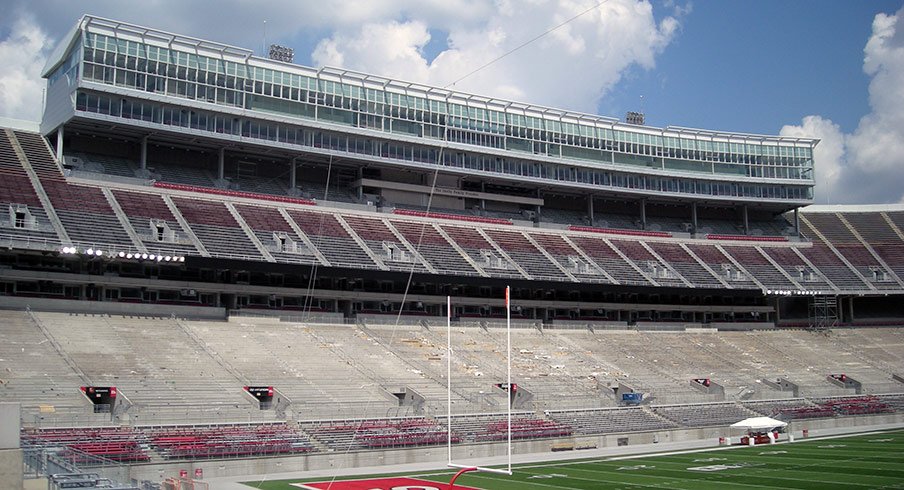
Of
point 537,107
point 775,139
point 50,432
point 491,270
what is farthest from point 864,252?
point 50,432

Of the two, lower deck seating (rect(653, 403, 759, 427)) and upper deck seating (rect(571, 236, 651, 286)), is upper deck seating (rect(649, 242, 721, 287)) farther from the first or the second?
lower deck seating (rect(653, 403, 759, 427))

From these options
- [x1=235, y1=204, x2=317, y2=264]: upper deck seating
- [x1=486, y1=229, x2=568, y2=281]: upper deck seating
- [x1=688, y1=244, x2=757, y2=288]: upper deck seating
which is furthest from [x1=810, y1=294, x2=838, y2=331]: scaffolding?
[x1=235, y1=204, x2=317, y2=264]: upper deck seating

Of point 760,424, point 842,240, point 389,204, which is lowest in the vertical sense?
point 760,424

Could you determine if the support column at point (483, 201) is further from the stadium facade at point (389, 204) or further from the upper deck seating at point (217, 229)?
the upper deck seating at point (217, 229)

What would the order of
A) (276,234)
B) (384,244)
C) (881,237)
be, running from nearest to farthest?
(276,234)
(384,244)
(881,237)

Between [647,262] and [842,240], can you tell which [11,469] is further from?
[842,240]

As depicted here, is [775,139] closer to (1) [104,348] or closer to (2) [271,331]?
(2) [271,331]

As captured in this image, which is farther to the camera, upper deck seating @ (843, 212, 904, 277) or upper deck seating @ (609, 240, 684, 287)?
upper deck seating @ (843, 212, 904, 277)

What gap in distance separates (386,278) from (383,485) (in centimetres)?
2403

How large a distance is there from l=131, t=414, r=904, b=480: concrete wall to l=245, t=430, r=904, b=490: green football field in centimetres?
244

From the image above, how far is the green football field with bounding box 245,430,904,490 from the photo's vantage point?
1105 inches

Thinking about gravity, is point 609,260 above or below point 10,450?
above

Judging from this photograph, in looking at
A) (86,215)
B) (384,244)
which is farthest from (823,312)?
(86,215)

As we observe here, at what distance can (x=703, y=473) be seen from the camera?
30.9 metres
